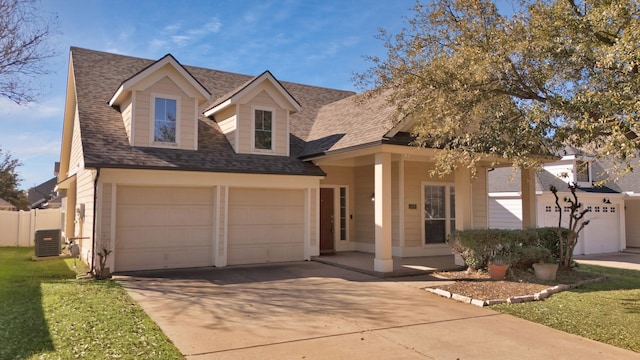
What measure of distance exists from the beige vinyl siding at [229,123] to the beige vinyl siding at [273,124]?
21 centimetres

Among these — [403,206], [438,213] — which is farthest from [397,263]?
[438,213]

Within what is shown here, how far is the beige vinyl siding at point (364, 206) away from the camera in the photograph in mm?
14859

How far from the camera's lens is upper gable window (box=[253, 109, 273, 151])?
13.3 metres

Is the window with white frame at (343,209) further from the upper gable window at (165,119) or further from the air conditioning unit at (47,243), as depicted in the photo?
the air conditioning unit at (47,243)

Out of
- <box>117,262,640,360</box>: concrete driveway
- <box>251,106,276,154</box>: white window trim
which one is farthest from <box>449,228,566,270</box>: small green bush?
<box>251,106,276,154</box>: white window trim

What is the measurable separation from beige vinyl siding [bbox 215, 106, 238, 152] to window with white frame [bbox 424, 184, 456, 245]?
6.64 meters

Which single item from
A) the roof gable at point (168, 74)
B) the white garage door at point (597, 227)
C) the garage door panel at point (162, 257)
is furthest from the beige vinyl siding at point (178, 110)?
the white garage door at point (597, 227)

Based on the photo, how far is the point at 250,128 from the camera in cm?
1317

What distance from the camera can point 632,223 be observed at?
22.3 m

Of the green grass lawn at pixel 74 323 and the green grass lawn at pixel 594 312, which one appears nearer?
the green grass lawn at pixel 74 323

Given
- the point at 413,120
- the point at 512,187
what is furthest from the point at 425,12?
the point at 512,187

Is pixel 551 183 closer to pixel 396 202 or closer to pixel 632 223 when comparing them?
pixel 632 223

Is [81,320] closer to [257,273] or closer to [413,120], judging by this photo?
[257,273]

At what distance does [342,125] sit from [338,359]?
959cm
